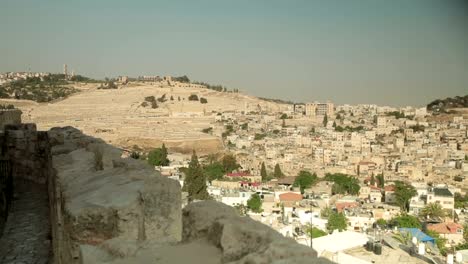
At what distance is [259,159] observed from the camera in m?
55.9

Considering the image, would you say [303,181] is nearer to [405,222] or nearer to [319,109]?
[405,222]

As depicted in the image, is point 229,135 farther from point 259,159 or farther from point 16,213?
point 16,213

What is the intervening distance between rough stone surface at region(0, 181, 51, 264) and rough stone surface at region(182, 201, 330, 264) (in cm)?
223

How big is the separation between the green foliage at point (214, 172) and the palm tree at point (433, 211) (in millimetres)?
16728

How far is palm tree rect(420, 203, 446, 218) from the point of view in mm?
33656

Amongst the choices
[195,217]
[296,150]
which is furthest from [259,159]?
[195,217]

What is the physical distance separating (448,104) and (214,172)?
7511 cm

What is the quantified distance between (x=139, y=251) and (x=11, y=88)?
8130 cm

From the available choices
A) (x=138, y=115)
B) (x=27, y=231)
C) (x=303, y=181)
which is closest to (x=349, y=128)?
(x=138, y=115)

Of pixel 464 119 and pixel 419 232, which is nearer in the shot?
pixel 419 232

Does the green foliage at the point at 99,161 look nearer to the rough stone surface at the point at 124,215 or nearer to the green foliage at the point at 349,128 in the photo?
the rough stone surface at the point at 124,215

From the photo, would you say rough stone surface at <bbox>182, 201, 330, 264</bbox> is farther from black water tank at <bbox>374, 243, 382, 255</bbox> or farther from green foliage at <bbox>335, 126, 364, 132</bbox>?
green foliage at <bbox>335, 126, 364, 132</bbox>

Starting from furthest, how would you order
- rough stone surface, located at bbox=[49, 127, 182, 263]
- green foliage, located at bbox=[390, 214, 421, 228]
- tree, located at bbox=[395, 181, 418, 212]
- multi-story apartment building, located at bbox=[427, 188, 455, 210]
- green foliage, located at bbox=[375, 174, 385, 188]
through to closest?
1. green foliage, located at bbox=[375, 174, 385, 188]
2. tree, located at bbox=[395, 181, 418, 212]
3. multi-story apartment building, located at bbox=[427, 188, 455, 210]
4. green foliage, located at bbox=[390, 214, 421, 228]
5. rough stone surface, located at bbox=[49, 127, 182, 263]

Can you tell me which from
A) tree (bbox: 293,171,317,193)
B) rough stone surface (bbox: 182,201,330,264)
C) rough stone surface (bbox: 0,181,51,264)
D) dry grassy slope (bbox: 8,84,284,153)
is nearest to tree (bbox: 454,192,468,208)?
tree (bbox: 293,171,317,193)
